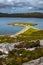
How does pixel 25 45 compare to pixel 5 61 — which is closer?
pixel 5 61

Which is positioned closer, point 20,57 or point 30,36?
point 20,57

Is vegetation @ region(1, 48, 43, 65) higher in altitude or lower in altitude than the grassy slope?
higher

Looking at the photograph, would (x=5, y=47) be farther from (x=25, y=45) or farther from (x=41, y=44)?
(x=41, y=44)

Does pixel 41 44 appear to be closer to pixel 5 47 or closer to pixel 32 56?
pixel 5 47

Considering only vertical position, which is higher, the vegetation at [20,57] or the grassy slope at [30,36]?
the vegetation at [20,57]

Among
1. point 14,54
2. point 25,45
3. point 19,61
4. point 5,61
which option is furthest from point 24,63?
point 25,45

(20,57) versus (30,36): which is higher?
(20,57)

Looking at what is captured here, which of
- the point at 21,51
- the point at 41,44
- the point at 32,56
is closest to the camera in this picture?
the point at 32,56

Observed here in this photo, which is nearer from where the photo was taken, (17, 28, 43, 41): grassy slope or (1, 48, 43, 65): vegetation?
(1, 48, 43, 65): vegetation

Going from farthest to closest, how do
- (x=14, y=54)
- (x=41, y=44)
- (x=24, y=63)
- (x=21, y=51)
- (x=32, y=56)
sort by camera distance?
(x=41, y=44) → (x=21, y=51) → (x=14, y=54) → (x=32, y=56) → (x=24, y=63)

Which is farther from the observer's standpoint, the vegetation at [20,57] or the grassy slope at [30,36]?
the grassy slope at [30,36]
